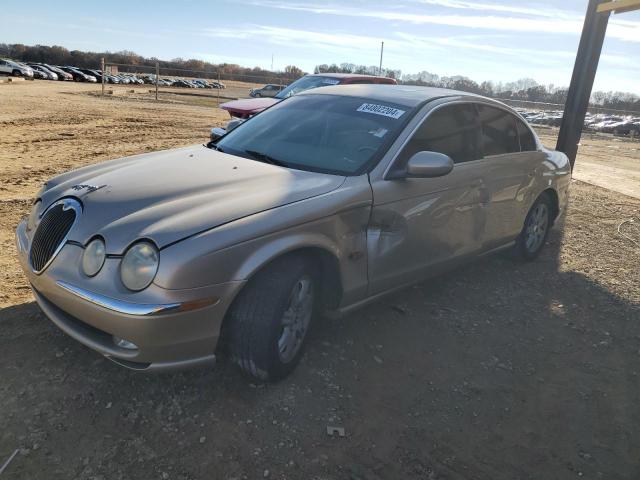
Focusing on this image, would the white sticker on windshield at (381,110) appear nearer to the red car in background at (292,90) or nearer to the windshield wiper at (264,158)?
the windshield wiper at (264,158)

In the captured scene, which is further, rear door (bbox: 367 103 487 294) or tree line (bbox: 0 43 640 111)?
tree line (bbox: 0 43 640 111)

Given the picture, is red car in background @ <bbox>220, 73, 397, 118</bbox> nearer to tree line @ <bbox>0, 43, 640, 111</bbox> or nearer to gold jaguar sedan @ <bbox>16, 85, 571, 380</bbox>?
gold jaguar sedan @ <bbox>16, 85, 571, 380</bbox>

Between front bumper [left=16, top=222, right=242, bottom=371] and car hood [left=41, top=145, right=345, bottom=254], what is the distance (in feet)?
0.59

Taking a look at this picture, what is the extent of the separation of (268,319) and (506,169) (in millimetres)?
2818

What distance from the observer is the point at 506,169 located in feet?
15.1

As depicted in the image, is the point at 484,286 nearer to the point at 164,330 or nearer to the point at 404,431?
the point at 404,431

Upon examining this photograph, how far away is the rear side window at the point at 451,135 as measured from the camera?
371 centimetres

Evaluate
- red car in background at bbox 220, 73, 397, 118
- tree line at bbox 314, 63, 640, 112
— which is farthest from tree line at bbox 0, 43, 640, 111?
red car in background at bbox 220, 73, 397, 118

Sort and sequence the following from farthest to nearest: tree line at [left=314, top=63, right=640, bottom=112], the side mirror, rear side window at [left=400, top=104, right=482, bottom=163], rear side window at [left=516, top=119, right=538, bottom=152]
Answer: tree line at [left=314, top=63, right=640, bottom=112], rear side window at [left=516, top=119, right=538, bottom=152], rear side window at [left=400, top=104, right=482, bottom=163], the side mirror

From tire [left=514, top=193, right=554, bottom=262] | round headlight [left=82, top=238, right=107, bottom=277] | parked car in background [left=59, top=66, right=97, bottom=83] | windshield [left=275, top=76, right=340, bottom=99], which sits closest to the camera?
round headlight [left=82, top=238, right=107, bottom=277]

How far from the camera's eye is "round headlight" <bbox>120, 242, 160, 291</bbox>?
2.47m

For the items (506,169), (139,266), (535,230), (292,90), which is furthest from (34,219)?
(292,90)

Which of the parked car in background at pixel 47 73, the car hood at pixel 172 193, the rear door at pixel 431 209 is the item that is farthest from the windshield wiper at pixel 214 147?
the parked car in background at pixel 47 73

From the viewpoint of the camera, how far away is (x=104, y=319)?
2.52m
